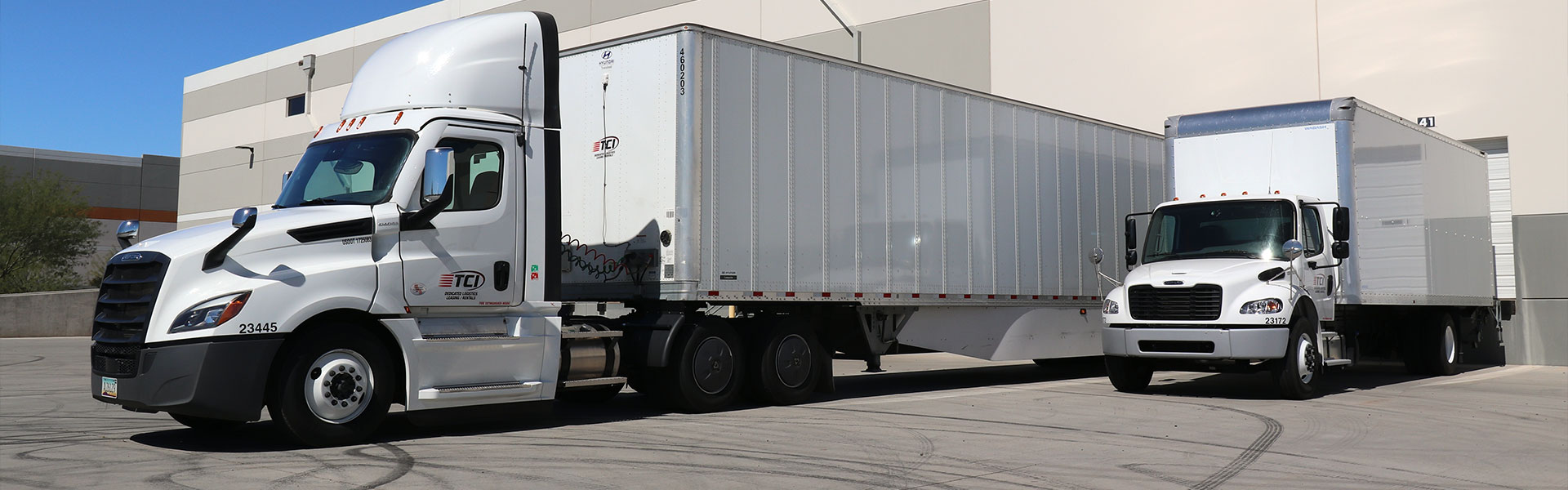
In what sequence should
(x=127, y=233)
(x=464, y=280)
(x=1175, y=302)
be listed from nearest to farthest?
(x=127, y=233) → (x=464, y=280) → (x=1175, y=302)

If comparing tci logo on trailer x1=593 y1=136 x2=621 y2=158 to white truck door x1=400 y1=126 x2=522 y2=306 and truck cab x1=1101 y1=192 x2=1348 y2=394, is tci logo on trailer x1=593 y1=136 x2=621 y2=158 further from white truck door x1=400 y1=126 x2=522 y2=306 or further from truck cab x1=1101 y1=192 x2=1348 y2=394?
truck cab x1=1101 y1=192 x2=1348 y2=394

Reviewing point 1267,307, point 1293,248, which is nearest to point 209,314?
point 1267,307

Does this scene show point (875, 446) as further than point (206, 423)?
No

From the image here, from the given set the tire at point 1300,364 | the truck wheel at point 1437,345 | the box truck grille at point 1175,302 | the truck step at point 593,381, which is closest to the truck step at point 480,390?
the truck step at point 593,381

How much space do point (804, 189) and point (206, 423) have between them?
5.96 metres

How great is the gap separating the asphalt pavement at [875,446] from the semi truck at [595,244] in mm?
480

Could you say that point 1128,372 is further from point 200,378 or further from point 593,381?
point 200,378

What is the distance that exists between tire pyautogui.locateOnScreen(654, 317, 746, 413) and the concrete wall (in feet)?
84.6

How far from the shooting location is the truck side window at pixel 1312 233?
13617 millimetres

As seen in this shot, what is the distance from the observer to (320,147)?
31.9 ft

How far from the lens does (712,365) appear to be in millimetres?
11484

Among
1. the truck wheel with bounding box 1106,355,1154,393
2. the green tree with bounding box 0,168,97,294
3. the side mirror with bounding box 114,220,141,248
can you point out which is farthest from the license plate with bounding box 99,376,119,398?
the green tree with bounding box 0,168,97,294

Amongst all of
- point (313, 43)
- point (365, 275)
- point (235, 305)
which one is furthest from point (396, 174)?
point (313, 43)

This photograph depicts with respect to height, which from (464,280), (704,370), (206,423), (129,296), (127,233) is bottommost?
(206,423)
